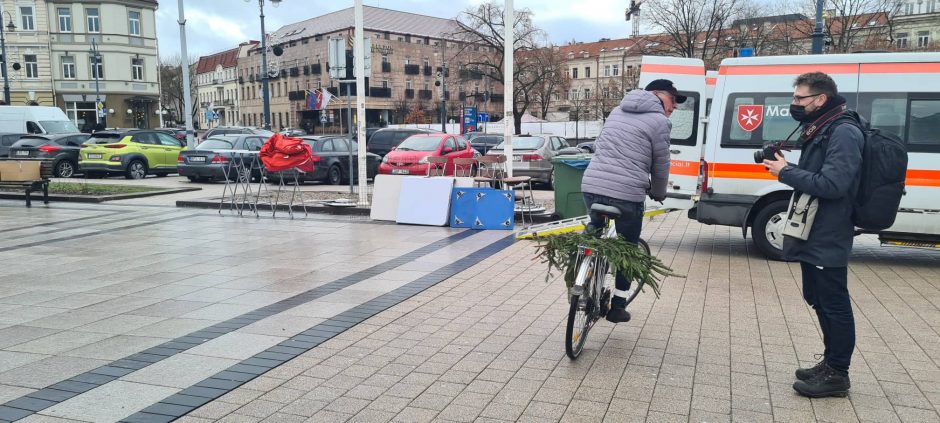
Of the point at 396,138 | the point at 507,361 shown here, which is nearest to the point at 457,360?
the point at 507,361

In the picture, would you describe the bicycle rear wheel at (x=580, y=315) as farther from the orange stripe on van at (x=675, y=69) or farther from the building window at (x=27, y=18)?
the building window at (x=27, y=18)

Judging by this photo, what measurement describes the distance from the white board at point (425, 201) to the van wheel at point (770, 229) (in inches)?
187

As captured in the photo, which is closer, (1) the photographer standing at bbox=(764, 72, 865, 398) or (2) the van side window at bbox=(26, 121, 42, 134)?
(1) the photographer standing at bbox=(764, 72, 865, 398)

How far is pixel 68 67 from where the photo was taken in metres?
61.1

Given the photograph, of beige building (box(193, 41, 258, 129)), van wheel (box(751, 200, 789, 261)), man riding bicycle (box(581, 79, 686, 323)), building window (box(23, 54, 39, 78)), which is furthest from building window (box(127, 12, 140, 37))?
man riding bicycle (box(581, 79, 686, 323))

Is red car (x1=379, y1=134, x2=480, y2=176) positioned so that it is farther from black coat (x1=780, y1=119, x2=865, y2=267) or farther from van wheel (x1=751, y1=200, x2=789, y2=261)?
black coat (x1=780, y1=119, x2=865, y2=267)

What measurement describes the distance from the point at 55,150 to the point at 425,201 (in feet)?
53.1

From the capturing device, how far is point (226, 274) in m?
7.77

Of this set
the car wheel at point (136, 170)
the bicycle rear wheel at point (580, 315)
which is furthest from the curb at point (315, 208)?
the car wheel at point (136, 170)

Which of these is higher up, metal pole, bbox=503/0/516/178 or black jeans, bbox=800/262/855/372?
metal pole, bbox=503/0/516/178

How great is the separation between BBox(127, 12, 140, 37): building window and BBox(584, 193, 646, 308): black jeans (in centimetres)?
6708

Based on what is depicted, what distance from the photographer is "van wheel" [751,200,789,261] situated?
8789 millimetres

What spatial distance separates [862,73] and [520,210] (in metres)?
5.48

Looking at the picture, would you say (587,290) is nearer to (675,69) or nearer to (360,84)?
(675,69)
